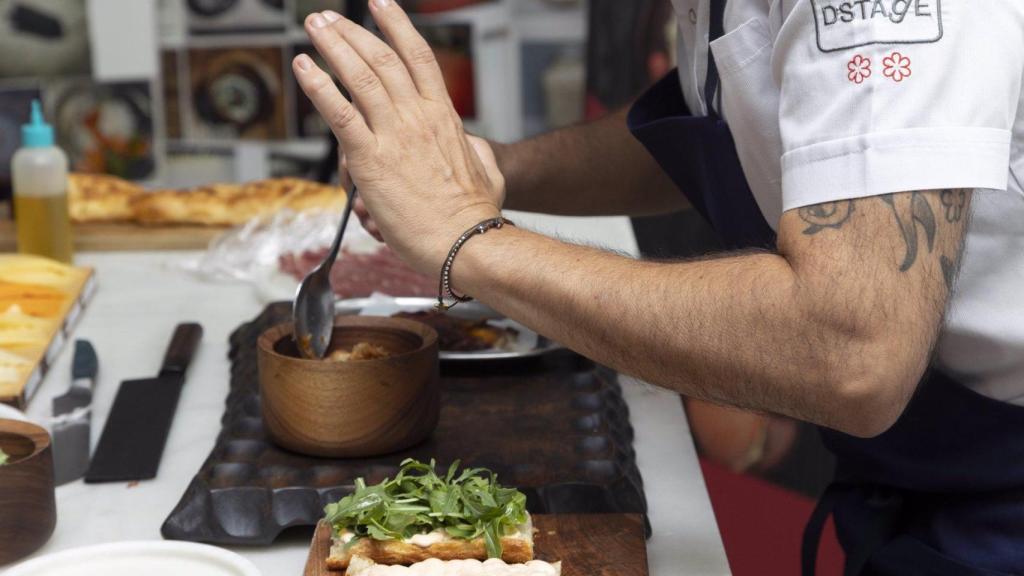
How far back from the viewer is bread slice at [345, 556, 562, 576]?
3.28ft

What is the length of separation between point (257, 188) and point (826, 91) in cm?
173

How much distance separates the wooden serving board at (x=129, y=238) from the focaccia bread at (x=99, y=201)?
0.14 ft

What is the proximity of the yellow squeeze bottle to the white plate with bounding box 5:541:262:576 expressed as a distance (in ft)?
3.89

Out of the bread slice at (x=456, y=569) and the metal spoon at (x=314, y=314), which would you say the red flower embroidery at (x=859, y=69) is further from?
the metal spoon at (x=314, y=314)

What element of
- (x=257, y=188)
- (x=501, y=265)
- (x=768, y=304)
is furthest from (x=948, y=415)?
(x=257, y=188)

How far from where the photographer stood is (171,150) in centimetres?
358

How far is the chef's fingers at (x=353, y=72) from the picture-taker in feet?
3.84

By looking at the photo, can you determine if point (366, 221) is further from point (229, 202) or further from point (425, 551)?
point (229, 202)

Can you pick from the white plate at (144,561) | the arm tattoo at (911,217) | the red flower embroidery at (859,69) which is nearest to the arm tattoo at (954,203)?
the arm tattoo at (911,217)

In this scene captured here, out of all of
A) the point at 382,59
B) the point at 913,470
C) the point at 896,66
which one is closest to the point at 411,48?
the point at 382,59

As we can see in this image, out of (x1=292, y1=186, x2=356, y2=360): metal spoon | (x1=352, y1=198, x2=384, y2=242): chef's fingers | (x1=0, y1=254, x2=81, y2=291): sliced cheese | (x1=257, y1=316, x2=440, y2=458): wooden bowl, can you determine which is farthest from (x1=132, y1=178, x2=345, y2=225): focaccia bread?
(x1=257, y1=316, x2=440, y2=458): wooden bowl

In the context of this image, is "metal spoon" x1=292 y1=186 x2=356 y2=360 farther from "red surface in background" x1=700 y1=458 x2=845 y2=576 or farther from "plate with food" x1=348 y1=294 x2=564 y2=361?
"red surface in background" x1=700 y1=458 x2=845 y2=576

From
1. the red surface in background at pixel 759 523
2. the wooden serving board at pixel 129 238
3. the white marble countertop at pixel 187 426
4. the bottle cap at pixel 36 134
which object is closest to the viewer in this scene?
the white marble countertop at pixel 187 426

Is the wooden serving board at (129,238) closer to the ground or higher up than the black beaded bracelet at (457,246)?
closer to the ground
